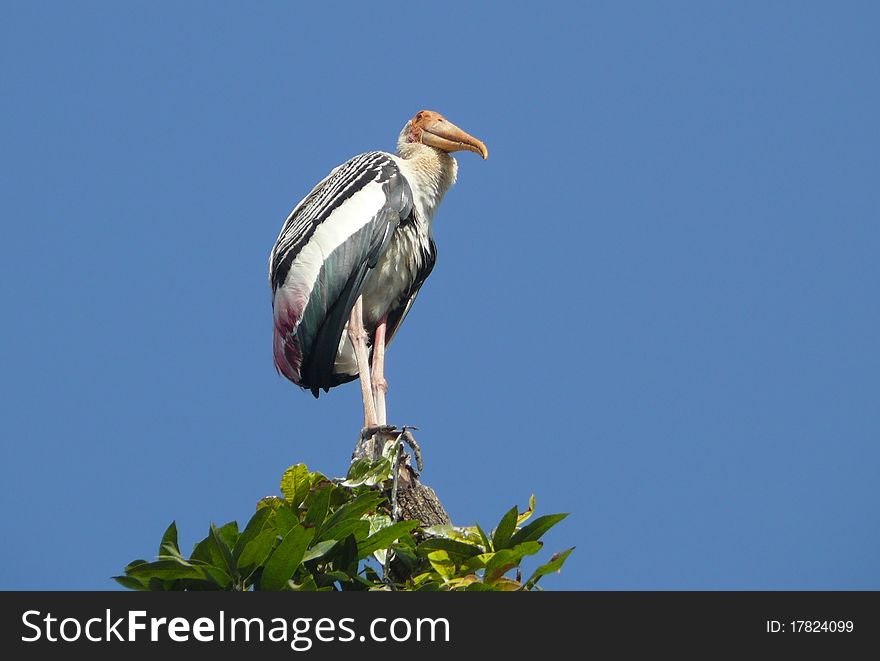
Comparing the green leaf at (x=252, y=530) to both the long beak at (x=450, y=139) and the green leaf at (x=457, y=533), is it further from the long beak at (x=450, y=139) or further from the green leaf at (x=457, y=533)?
the long beak at (x=450, y=139)

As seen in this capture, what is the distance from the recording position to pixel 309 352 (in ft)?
Answer: 35.2

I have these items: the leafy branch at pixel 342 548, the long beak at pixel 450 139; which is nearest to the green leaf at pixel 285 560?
the leafy branch at pixel 342 548

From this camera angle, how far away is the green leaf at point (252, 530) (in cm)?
767

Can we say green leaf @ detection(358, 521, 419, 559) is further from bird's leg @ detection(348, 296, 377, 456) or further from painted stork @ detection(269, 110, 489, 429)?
bird's leg @ detection(348, 296, 377, 456)

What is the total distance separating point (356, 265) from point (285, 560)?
350 centimetres

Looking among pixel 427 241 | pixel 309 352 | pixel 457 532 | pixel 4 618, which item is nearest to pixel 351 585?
pixel 457 532

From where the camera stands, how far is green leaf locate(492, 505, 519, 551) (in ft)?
27.5

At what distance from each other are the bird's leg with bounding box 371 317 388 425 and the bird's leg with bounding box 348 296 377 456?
0.27ft

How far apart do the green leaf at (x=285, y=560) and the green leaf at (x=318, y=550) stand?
0.16 metres

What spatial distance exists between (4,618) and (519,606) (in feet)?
8.51

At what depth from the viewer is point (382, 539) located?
8.30 metres

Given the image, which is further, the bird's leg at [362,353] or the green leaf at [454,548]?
the bird's leg at [362,353]

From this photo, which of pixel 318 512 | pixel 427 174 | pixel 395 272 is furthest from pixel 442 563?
pixel 427 174

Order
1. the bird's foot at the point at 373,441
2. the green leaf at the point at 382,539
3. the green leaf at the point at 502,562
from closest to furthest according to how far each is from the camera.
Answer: the green leaf at the point at 502,562, the green leaf at the point at 382,539, the bird's foot at the point at 373,441
